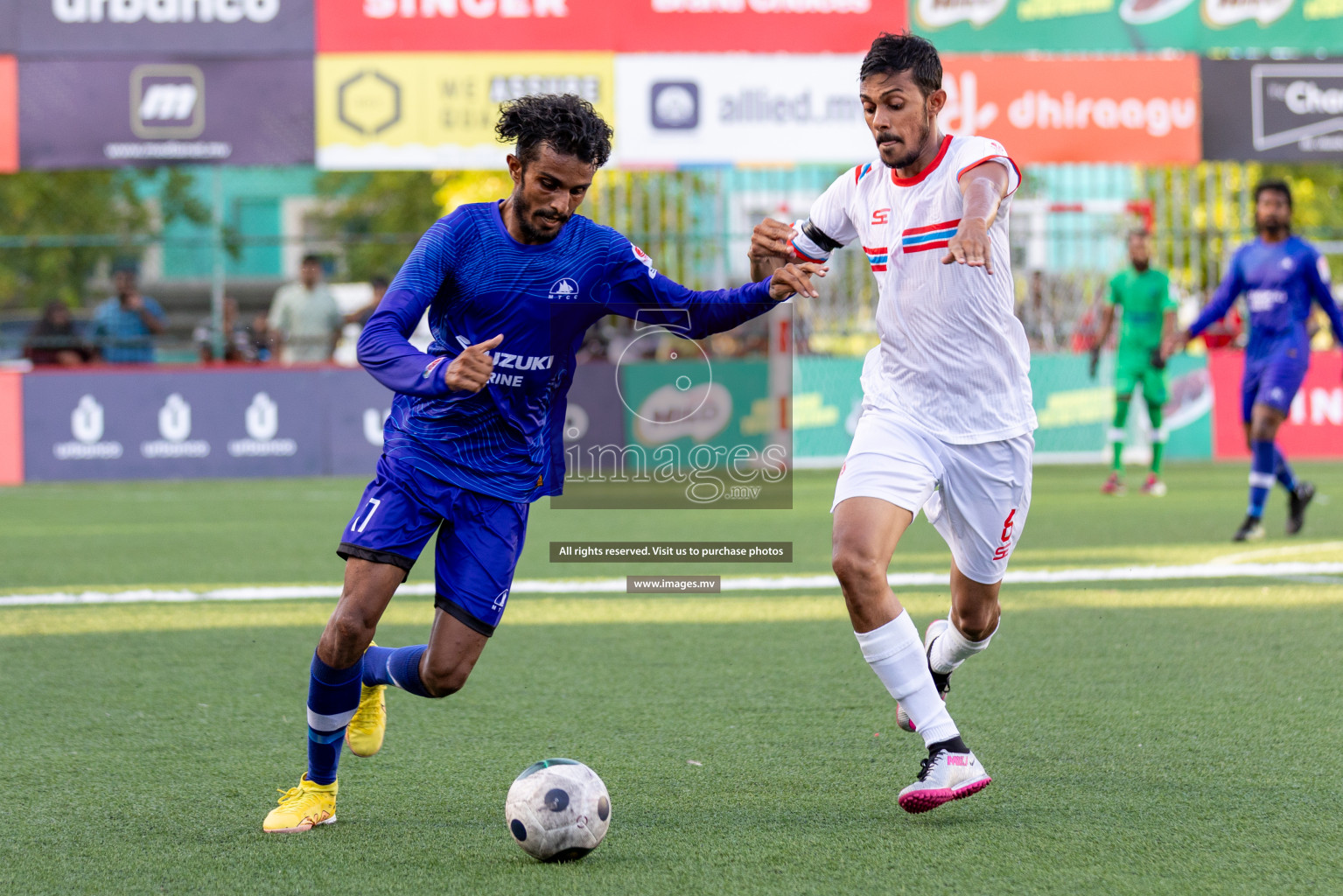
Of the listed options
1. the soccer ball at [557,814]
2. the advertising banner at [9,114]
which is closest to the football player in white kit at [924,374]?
the soccer ball at [557,814]

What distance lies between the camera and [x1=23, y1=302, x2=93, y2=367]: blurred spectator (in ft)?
54.7

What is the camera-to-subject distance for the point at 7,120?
53.7 feet

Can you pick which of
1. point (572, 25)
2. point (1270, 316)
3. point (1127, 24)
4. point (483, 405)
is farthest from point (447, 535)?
point (1127, 24)

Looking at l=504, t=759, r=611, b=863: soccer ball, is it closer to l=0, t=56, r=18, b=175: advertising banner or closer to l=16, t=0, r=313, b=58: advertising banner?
l=16, t=0, r=313, b=58: advertising banner

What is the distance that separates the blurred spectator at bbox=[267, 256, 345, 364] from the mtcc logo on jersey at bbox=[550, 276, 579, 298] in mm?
12930

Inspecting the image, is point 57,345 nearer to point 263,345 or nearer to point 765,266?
point 263,345

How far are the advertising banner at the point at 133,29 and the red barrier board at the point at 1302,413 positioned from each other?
36.3 ft

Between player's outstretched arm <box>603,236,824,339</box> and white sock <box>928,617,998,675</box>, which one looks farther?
white sock <box>928,617,998,675</box>

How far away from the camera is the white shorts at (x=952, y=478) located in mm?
4500

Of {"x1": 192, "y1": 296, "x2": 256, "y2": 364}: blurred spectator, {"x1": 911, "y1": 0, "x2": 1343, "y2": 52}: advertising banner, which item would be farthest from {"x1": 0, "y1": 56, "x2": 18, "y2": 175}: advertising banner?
{"x1": 911, "y1": 0, "x2": 1343, "y2": 52}: advertising banner

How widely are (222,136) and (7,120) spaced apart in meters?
2.33

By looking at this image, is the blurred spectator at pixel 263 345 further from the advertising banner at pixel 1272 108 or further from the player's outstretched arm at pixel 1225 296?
the advertising banner at pixel 1272 108

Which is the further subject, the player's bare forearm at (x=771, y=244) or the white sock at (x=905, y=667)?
the player's bare forearm at (x=771, y=244)

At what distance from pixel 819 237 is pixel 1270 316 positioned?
21.9 feet
